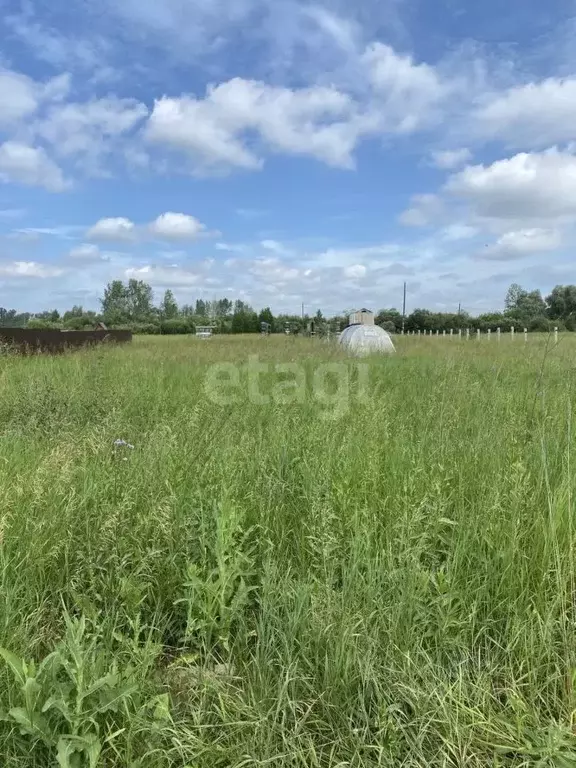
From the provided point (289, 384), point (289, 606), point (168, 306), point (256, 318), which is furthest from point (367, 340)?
point (168, 306)

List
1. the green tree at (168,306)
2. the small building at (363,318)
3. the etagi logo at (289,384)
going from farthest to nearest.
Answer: the green tree at (168,306), the small building at (363,318), the etagi logo at (289,384)

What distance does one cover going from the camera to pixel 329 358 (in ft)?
32.0

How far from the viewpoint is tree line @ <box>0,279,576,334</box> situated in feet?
14.1

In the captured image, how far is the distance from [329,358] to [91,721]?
28.6 ft

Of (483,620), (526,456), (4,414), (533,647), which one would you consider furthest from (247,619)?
(4,414)

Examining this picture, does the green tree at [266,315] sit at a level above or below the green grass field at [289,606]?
above

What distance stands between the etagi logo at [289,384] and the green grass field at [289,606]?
5.83 feet

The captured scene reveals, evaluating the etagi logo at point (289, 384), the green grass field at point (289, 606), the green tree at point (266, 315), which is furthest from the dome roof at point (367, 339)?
the green tree at point (266, 315)

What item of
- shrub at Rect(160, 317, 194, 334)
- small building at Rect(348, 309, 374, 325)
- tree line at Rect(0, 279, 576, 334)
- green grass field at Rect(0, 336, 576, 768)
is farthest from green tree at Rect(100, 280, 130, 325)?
green grass field at Rect(0, 336, 576, 768)

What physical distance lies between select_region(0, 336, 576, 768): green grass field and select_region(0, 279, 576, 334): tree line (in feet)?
5.17

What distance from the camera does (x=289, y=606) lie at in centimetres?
169

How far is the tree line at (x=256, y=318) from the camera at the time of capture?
429 centimetres

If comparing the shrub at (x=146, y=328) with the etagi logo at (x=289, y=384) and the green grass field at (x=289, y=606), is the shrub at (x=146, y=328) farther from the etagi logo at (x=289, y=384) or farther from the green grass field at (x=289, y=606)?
the green grass field at (x=289, y=606)

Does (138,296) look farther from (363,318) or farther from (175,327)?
(363,318)
